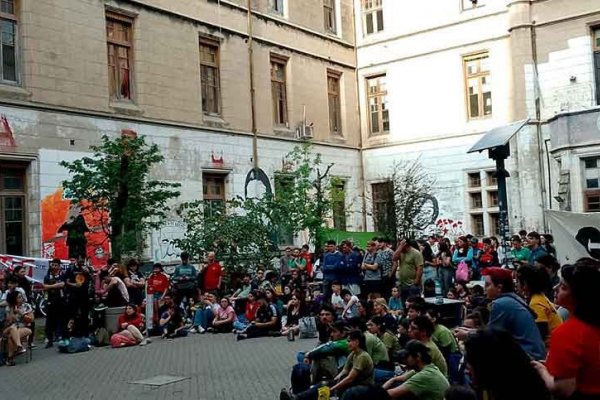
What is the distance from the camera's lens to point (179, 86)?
25703mm

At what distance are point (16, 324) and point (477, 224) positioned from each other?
21.0 meters

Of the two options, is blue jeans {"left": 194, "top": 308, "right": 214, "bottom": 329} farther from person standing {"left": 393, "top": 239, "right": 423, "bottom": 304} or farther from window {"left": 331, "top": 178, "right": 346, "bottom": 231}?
window {"left": 331, "top": 178, "right": 346, "bottom": 231}

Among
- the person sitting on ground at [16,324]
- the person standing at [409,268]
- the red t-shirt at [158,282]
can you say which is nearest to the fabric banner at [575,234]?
the person standing at [409,268]

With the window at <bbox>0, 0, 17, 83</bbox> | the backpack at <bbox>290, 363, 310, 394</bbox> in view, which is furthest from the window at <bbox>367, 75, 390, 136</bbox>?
the backpack at <bbox>290, 363, 310, 394</bbox>

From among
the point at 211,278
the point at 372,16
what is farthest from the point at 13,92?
the point at 372,16

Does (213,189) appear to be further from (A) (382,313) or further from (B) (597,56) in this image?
(A) (382,313)

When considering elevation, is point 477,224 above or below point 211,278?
above

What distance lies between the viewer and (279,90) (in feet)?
100

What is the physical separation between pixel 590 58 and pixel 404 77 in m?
8.06

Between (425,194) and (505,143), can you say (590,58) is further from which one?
(505,143)

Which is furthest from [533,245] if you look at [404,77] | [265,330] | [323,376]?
[404,77]

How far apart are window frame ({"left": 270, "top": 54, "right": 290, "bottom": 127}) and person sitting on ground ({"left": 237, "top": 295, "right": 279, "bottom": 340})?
14190mm

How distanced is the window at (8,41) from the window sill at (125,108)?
3.43 m

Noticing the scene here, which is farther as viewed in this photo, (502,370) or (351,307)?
(351,307)
